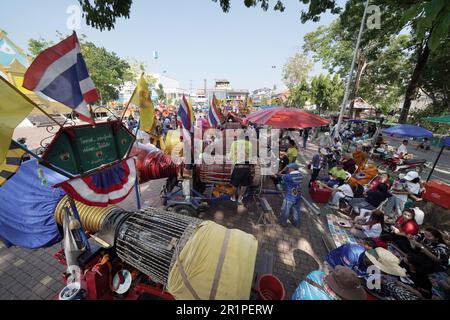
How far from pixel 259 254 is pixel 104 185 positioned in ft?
8.99

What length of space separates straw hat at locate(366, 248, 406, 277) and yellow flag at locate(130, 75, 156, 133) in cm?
475

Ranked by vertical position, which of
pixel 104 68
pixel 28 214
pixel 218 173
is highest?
pixel 104 68

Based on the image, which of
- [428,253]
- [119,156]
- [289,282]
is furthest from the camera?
[289,282]

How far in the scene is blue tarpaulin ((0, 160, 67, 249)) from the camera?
3.24 meters

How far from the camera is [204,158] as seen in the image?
5043 mm

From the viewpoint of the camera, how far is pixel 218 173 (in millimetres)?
5043

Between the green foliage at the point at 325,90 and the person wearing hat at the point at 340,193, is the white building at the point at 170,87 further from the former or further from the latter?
the person wearing hat at the point at 340,193

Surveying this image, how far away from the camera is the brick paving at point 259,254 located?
3426 mm

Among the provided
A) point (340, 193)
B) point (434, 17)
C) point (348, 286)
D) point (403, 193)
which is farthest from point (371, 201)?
point (434, 17)

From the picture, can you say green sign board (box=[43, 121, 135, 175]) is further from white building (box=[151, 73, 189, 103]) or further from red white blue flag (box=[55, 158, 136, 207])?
white building (box=[151, 73, 189, 103])

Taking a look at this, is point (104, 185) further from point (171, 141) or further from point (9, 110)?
point (171, 141)

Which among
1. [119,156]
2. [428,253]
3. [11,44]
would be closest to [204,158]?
[119,156]
